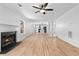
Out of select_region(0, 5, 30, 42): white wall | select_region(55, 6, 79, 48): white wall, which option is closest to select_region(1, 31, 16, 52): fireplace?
select_region(0, 5, 30, 42): white wall

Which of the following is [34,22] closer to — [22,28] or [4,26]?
[22,28]

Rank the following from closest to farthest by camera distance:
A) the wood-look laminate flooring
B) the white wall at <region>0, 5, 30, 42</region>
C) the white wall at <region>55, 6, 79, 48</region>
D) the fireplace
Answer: the wood-look laminate flooring, the fireplace, the white wall at <region>0, 5, 30, 42</region>, the white wall at <region>55, 6, 79, 48</region>

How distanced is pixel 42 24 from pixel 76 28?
4.40 feet

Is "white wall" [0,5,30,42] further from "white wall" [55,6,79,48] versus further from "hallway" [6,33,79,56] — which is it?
"white wall" [55,6,79,48]

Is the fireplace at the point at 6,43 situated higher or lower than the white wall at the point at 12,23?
lower

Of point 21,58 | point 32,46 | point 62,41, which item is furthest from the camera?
point 62,41

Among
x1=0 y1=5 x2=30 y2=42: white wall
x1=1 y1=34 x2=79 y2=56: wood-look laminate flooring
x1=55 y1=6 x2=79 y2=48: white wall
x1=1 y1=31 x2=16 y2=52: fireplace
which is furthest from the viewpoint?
x1=55 y1=6 x2=79 y2=48: white wall

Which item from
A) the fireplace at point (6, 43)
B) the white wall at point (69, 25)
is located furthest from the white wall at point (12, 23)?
the white wall at point (69, 25)

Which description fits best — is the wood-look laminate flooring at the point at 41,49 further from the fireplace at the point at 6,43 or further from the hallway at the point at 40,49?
the fireplace at the point at 6,43

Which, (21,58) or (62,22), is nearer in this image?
(21,58)

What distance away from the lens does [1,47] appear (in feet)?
8.07

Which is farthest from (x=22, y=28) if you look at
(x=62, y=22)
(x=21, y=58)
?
(x=21, y=58)

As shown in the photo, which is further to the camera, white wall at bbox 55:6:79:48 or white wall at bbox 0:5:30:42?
white wall at bbox 55:6:79:48

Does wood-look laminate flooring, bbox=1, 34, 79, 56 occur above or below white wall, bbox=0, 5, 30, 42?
below
